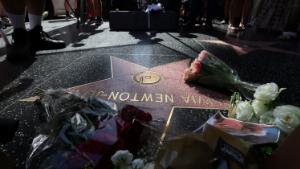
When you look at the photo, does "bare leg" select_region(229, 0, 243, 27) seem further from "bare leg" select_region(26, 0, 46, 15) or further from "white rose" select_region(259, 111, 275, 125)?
"white rose" select_region(259, 111, 275, 125)

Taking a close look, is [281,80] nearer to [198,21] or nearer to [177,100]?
[177,100]

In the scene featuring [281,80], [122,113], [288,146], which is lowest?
[281,80]

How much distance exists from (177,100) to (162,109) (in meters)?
0.20

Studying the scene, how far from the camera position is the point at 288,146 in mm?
917

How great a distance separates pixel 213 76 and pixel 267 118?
3.14ft

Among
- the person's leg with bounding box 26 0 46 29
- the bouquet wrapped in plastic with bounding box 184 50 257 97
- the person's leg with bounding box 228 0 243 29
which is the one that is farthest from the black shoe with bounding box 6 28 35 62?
the person's leg with bounding box 228 0 243 29

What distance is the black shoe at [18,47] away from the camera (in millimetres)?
3025

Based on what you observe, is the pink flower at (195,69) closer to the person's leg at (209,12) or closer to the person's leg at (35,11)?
the person's leg at (35,11)

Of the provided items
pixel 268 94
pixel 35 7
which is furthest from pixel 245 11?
pixel 268 94

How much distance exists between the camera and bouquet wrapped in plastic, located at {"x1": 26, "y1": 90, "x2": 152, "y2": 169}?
4.22 ft

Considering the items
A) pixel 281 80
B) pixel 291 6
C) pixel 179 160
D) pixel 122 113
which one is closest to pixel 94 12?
pixel 291 6

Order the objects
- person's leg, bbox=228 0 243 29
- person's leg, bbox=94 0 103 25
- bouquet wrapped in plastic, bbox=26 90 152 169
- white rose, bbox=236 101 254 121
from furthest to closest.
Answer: person's leg, bbox=94 0 103 25
person's leg, bbox=228 0 243 29
white rose, bbox=236 101 254 121
bouquet wrapped in plastic, bbox=26 90 152 169

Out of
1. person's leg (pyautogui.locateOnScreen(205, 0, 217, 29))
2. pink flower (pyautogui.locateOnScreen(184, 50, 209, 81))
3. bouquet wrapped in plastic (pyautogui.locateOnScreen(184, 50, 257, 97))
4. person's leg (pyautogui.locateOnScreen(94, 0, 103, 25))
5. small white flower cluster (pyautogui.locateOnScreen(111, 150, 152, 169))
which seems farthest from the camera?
person's leg (pyautogui.locateOnScreen(94, 0, 103, 25))

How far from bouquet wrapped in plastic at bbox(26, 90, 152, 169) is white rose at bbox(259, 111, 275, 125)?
20.8 inches
